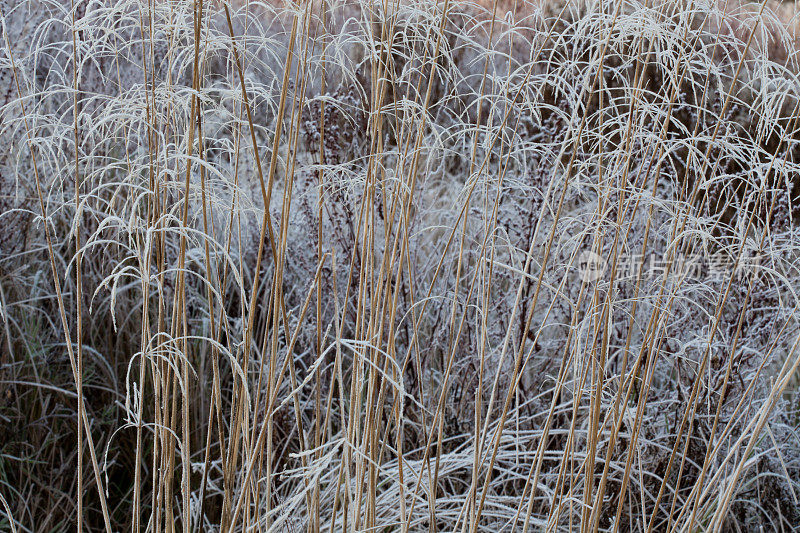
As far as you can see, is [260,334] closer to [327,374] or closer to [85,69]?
[327,374]

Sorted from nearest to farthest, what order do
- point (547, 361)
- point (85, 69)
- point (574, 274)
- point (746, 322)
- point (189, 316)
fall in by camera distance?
point (746, 322) → point (547, 361) → point (574, 274) → point (189, 316) → point (85, 69)

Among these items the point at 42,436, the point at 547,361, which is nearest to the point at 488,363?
the point at 547,361

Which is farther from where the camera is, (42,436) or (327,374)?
(327,374)

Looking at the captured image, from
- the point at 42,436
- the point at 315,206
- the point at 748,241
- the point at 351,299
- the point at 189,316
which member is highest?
the point at 748,241

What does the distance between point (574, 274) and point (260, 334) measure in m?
0.93

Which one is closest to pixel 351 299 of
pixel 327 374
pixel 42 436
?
pixel 327 374

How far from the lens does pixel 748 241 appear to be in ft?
3.45

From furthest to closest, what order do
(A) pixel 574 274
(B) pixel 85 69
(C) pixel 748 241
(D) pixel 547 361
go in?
(B) pixel 85 69, (A) pixel 574 274, (D) pixel 547 361, (C) pixel 748 241

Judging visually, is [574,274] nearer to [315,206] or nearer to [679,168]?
[315,206]

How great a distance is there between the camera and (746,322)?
172 cm

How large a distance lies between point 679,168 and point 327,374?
1657mm

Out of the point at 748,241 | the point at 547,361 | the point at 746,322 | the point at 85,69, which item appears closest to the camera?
the point at 748,241

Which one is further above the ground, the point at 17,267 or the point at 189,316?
the point at 17,267

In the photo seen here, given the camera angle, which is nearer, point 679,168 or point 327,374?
point 327,374
